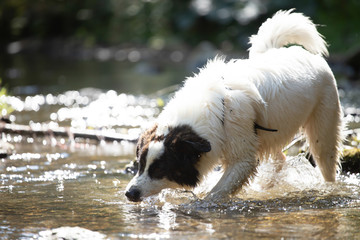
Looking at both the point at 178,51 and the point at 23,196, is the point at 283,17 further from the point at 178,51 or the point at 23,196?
the point at 178,51

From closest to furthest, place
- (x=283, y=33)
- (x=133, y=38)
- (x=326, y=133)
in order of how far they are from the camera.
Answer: (x=326, y=133), (x=283, y=33), (x=133, y=38)

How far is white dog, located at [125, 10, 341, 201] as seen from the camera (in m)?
5.20

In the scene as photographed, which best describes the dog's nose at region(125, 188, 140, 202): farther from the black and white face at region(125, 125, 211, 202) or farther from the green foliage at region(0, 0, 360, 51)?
the green foliage at region(0, 0, 360, 51)

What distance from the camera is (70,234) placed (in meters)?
4.34

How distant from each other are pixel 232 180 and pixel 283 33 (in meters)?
2.01

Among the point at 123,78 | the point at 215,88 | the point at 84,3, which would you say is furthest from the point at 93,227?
the point at 84,3

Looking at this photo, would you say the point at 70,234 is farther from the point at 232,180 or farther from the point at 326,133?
the point at 326,133

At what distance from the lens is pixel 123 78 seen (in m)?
18.5

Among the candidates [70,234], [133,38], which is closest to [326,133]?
[70,234]

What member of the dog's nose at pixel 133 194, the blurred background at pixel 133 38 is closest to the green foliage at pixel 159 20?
the blurred background at pixel 133 38

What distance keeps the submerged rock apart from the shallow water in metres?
0.10

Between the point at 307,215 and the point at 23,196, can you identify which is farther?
the point at 23,196

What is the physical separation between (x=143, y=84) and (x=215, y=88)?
11425 millimetres

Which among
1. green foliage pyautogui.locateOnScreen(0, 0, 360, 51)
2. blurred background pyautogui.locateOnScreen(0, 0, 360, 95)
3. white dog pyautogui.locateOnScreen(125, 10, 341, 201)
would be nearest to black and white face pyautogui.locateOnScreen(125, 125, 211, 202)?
white dog pyautogui.locateOnScreen(125, 10, 341, 201)
